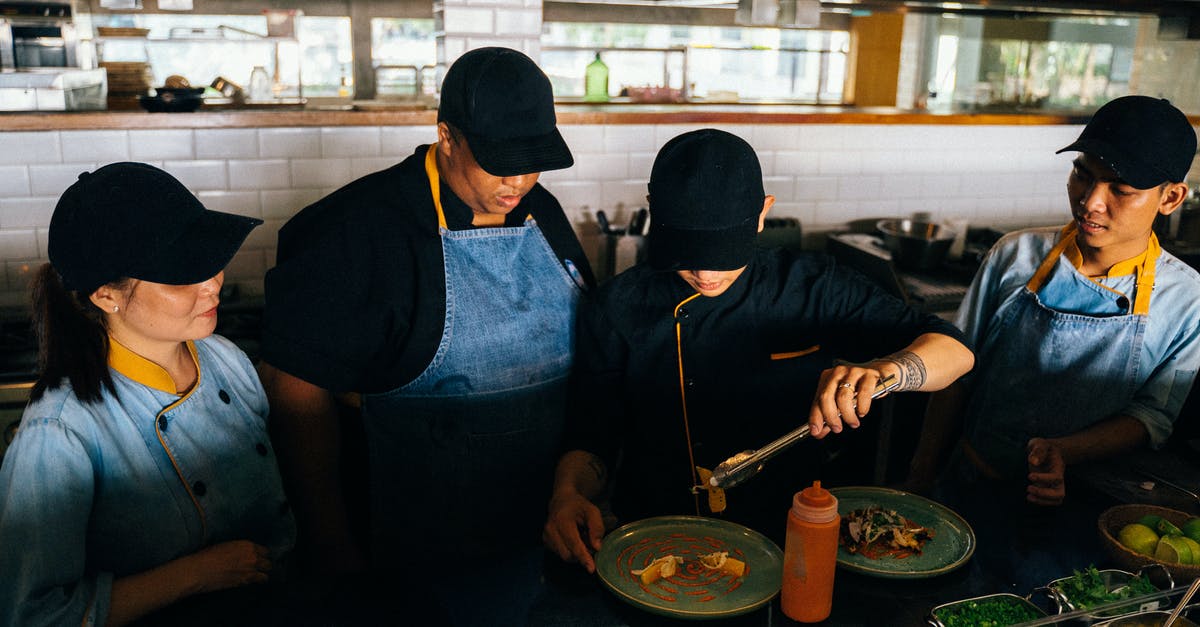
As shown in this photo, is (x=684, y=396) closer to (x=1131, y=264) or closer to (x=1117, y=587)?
(x=1117, y=587)

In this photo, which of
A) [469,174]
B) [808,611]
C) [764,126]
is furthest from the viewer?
[764,126]

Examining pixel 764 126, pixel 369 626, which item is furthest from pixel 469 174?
pixel 764 126

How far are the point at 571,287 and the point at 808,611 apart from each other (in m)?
1.06

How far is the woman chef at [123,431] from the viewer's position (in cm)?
154

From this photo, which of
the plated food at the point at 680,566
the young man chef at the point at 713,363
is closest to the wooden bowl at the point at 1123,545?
the young man chef at the point at 713,363

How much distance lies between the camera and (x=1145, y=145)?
2.01m

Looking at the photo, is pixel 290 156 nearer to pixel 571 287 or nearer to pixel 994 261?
pixel 571 287

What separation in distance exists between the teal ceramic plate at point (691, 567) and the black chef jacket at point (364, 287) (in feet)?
2.30

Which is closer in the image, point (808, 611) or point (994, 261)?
point (808, 611)

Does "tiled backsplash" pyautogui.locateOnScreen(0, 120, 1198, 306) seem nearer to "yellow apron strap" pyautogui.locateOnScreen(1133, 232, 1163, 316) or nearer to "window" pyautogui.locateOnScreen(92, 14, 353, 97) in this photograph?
"yellow apron strap" pyautogui.locateOnScreen(1133, 232, 1163, 316)

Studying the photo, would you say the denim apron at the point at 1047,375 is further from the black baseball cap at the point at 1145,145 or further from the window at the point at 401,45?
the window at the point at 401,45

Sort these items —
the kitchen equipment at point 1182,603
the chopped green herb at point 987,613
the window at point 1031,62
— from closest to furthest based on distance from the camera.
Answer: the kitchen equipment at point 1182,603
the chopped green herb at point 987,613
the window at point 1031,62

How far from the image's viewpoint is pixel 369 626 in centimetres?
152

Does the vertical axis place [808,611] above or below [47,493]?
below
